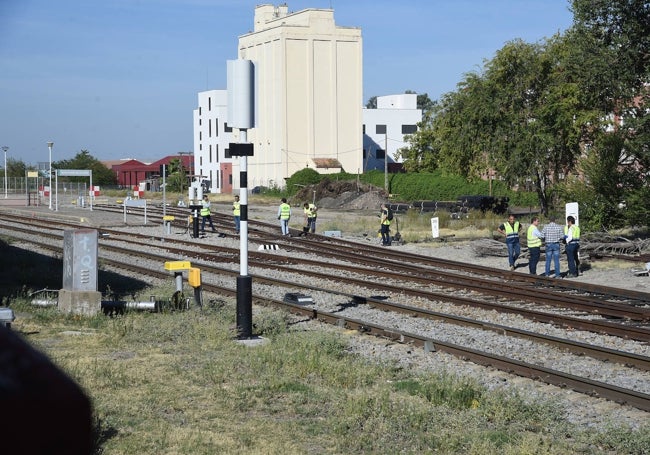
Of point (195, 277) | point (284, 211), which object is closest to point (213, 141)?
point (284, 211)

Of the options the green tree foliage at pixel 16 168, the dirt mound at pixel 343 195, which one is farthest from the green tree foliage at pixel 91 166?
the dirt mound at pixel 343 195

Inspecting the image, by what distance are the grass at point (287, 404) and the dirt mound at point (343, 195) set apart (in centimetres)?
5053

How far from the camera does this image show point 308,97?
8988 centimetres

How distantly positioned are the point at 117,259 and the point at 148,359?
15950mm

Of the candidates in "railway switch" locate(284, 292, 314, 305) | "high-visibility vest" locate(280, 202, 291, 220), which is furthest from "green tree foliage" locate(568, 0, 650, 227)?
"railway switch" locate(284, 292, 314, 305)

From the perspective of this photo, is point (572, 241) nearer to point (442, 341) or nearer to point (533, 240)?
point (533, 240)

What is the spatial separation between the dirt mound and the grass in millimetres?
50529

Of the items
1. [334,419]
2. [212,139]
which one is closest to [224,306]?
[334,419]

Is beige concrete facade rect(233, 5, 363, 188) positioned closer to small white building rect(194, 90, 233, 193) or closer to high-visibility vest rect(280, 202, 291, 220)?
small white building rect(194, 90, 233, 193)

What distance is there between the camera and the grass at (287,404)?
731 centimetres

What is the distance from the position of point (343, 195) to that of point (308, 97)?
1016 inches

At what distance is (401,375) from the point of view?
10.5 m

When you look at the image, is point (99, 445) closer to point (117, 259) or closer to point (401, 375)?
point (401, 375)

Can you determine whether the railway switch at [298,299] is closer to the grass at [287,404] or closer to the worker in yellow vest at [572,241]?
the grass at [287,404]
